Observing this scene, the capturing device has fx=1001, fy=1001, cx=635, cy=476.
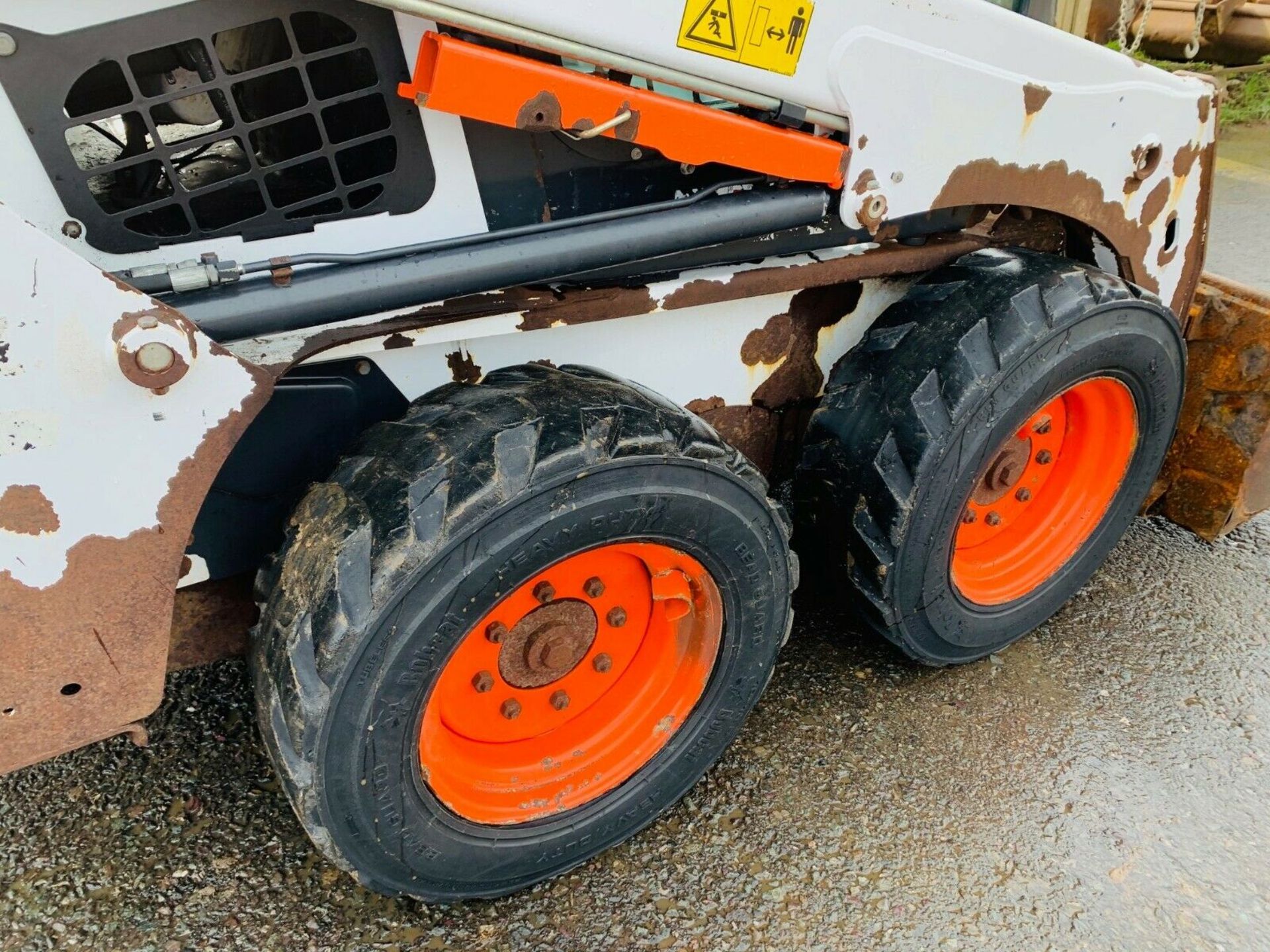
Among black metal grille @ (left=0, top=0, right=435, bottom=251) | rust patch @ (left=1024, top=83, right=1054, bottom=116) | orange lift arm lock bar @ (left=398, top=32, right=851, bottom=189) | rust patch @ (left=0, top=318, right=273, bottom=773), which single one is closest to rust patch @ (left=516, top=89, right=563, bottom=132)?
orange lift arm lock bar @ (left=398, top=32, right=851, bottom=189)

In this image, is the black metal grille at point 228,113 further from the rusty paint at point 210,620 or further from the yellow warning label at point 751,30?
the rusty paint at point 210,620

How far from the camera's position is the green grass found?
6.55 meters

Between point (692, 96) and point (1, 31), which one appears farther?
point (692, 96)

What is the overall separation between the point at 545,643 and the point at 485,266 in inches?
25.6

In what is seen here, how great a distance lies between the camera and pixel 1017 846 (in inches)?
76.2

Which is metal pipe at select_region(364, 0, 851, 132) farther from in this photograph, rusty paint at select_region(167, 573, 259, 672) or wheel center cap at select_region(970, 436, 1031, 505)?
rusty paint at select_region(167, 573, 259, 672)

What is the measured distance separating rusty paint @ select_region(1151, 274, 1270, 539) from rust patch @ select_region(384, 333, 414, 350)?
195 centimetres

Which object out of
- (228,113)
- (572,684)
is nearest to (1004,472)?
(572,684)

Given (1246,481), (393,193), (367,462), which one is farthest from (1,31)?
(1246,481)

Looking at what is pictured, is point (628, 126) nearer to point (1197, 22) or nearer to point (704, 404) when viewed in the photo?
point (704, 404)

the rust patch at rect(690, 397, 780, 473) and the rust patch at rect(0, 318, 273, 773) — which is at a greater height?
the rust patch at rect(0, 318, 273, 773)

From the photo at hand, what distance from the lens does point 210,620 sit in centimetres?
181

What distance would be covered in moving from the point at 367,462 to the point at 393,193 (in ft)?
1.35

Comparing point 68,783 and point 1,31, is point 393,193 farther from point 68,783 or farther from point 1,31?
point 68,783
